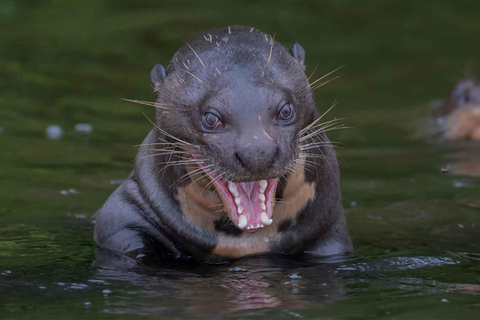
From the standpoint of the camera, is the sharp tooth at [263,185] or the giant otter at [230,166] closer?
the giant otter at [230,166]

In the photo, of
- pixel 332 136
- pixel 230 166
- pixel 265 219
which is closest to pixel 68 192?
pixel 265 219

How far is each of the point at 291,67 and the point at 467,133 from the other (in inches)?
207

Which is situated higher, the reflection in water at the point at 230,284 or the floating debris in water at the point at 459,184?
the floating debris in water at the point at 459,184

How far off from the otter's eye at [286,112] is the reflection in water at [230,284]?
A: 870 mm

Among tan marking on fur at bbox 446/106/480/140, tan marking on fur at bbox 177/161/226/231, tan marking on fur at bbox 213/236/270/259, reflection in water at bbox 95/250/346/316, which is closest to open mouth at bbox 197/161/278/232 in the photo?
tan marking on fur at bbox 177/161/226/231

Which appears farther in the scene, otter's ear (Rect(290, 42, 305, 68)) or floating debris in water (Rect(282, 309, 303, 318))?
otter's ear (Rect(290, 42, 305, 68))

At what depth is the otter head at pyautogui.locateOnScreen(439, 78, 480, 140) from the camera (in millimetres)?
10688

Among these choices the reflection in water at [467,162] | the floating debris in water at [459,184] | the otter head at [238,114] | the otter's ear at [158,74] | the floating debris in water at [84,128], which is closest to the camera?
the otter head at [238,114]

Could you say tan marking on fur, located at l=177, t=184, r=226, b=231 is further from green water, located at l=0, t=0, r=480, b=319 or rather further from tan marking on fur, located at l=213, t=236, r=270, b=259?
green water, located at l=0, t=0, r=480, b=319

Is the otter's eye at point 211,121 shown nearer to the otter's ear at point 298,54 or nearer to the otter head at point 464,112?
the otter's ear at point 298,54

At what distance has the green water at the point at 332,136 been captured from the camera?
5051 millimetres

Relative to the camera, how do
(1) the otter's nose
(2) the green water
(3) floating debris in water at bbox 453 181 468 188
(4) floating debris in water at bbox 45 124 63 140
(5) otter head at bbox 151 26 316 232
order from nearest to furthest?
(2) the green water → (1) the otter's nose → (5) otter head at bbox 151 26 316 232 → (3) floating debris in water at bbox 453 181 468 188 → (4) floating debris in water at bbox 45 124 63 140

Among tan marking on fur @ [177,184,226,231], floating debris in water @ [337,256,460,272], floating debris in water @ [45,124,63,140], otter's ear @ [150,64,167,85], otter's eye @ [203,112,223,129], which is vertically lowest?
floating debris in water @ [337,256,460,272]

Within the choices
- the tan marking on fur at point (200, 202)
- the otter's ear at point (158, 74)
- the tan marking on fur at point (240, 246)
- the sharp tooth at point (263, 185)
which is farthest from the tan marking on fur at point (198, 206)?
the otter's ear at point (158, 74)
